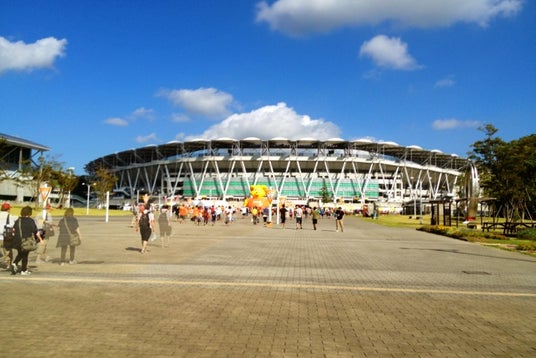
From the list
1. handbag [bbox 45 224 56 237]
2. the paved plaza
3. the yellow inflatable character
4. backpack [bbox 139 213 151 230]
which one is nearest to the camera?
the paved plaza

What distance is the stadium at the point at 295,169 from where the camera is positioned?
9638 centimetres

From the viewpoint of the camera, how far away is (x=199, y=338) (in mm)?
5168

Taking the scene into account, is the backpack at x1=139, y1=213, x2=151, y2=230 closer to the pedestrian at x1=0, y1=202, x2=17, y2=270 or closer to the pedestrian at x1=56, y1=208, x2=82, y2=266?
the pedestrian at x1=56, y1=208, x2=82, y2=266

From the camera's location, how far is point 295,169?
339 ft

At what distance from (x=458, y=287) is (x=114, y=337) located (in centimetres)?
696

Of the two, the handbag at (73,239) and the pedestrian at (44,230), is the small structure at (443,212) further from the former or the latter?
the pedestrian at (44,230)

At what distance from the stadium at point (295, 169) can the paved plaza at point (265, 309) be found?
82133mm

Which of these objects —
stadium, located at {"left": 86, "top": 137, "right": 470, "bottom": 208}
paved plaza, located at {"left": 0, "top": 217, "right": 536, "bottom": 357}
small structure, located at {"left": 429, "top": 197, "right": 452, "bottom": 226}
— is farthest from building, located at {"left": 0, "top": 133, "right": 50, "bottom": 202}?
paved plaza, located at {"left": 0, "top": 217, "right": 536, "bottom": 357}

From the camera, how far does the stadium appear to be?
96.4 metres

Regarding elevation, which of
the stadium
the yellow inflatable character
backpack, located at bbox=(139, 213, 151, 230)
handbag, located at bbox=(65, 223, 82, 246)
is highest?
the stadium

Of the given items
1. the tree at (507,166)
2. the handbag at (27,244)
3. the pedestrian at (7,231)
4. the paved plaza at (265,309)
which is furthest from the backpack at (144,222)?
the tree at (507,166)

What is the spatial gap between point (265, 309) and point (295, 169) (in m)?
97.0

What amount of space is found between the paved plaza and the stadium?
8213 cm

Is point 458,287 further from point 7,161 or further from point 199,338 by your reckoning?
point 7,161
